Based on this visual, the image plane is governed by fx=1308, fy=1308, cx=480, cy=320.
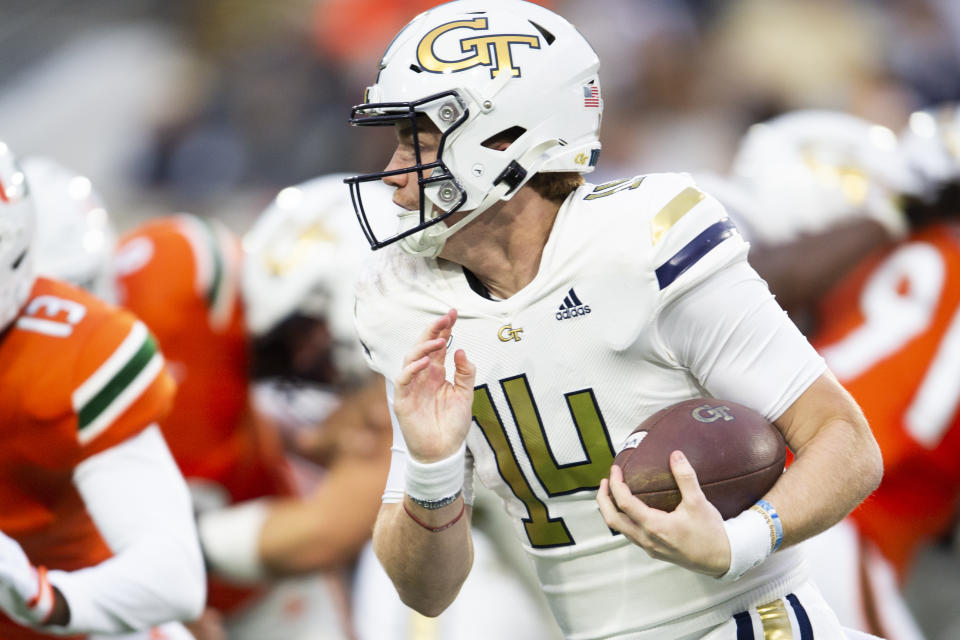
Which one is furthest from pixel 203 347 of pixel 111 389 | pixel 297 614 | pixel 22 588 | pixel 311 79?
pixel 311 79

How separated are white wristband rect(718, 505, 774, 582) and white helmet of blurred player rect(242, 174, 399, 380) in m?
2.51

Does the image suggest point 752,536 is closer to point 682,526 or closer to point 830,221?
point 682,526

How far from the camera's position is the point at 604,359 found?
218 cm

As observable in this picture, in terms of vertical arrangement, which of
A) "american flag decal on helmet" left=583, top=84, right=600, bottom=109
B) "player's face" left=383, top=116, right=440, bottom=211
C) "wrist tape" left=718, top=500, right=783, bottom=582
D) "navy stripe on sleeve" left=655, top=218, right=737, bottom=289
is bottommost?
"wrist tape" left=718, top=500, right=783, bottom=582

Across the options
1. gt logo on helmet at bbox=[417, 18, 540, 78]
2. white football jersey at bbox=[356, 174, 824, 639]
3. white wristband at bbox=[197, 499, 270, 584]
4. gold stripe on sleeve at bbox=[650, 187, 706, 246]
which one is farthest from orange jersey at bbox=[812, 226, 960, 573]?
gt logo on helmet at bbox=[417, 18, 540, 78]

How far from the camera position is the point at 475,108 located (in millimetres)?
2270

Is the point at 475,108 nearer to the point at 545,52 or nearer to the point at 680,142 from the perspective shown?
the point at 545,52

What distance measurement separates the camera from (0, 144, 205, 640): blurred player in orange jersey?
2.69m

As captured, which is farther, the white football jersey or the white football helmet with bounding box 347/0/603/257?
the white football helmet with bounding box 347/0/603/257

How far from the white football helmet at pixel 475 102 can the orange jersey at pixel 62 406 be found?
0.80m

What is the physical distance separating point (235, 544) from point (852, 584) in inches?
75.4

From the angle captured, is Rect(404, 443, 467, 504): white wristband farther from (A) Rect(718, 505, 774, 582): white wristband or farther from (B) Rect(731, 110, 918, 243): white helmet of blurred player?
(B) Rect(731, 110, 918, 243): white helmet of blurred player

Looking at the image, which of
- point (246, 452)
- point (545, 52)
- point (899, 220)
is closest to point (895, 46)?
point (899, 220)

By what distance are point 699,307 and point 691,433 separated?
0.21m
